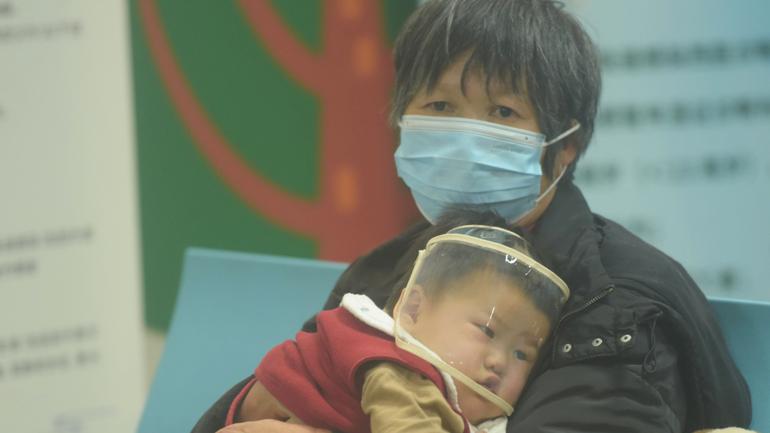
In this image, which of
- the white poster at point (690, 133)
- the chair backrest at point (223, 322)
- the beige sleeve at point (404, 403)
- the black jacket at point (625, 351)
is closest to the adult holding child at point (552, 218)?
the black jacket at point (625, 351)

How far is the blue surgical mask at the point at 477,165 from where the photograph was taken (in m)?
1.80

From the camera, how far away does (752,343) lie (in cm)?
176

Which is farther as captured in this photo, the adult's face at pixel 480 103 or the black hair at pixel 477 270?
the adult's face at pixel 480 103

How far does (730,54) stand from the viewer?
3.05 metres

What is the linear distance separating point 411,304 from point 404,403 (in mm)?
199

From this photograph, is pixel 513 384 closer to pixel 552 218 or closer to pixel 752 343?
pixel 552 218

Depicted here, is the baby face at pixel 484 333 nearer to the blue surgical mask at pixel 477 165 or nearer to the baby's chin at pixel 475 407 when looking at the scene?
the baby's chin at pixel 475 407

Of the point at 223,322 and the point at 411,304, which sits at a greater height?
the point at 411,304

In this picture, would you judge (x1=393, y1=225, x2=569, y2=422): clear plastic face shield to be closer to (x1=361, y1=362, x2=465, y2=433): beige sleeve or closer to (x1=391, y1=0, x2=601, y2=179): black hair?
(x1=361, y1=362, x2=465, y2=433): beige sleeve

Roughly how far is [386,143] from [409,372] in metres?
2.46

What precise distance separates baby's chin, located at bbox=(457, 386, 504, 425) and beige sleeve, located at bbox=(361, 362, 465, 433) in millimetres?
60

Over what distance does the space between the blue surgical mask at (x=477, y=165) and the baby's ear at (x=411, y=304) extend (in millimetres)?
271

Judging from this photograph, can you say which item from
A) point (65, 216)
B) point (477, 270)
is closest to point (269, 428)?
point (477, 270)

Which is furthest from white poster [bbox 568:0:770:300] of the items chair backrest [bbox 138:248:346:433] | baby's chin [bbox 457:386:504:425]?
baby's chin [bbox 457:386:504:425]
